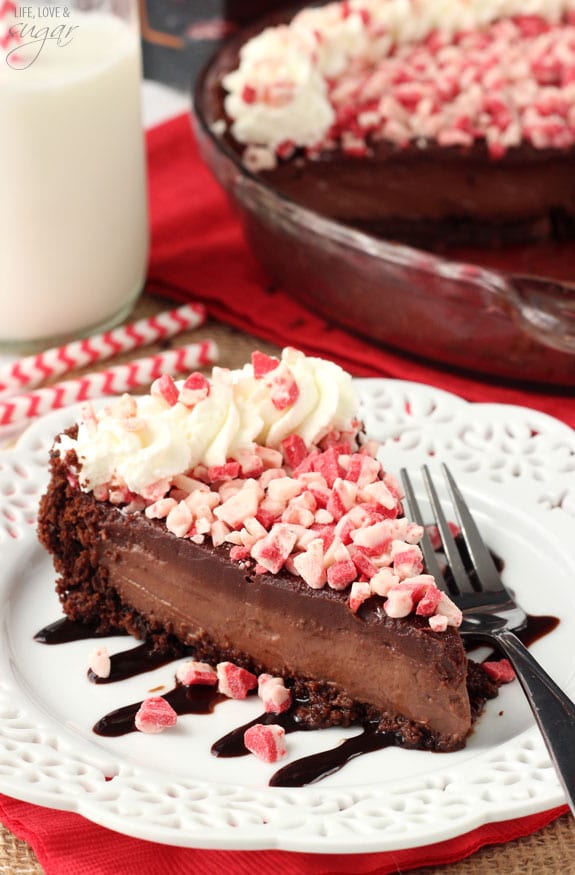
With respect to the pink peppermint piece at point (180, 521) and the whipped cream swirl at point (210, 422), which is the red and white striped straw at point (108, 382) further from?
the pink peppermint piece at point (180, 521)

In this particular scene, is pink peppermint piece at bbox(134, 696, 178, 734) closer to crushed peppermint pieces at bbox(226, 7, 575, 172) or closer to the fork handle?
the fork handle

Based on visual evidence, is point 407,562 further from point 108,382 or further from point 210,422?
point 108,382

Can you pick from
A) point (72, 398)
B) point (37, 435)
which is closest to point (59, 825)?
point (37, 435)

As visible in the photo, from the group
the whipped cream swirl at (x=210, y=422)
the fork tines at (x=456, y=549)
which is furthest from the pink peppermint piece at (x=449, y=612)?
the whipped cream swirl at (x=210, y=422)

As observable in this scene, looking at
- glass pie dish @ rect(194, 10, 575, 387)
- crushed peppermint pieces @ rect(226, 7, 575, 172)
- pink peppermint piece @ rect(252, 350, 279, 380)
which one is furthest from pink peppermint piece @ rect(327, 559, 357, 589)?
crushed peppermint pieces @ rect(226, 7, 575, 172)

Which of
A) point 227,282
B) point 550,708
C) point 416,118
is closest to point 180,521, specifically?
point 550,708

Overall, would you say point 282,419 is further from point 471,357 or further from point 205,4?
point 205,4
